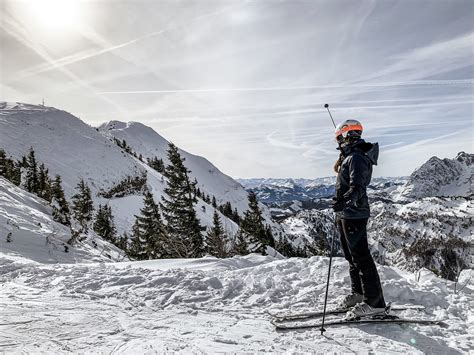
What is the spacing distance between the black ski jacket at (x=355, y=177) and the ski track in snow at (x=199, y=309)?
5.54ft

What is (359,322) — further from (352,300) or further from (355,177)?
(355,177)

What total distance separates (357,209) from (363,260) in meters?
0.78

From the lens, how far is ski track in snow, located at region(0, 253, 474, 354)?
4.10 metres

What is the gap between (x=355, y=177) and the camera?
4809mm

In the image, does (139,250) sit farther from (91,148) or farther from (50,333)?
(91,148)

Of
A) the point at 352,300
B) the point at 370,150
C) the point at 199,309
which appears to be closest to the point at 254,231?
the point at 199,309

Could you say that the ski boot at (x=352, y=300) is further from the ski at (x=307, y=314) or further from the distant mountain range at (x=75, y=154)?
the distant mountain range at (x=75, y=154)

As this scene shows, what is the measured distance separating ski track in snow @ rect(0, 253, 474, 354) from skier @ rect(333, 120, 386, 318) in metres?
0.44

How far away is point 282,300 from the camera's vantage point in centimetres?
611

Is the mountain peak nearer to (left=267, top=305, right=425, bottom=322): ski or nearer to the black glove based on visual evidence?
(left=267, top=305, right=425, bottom=322): ski

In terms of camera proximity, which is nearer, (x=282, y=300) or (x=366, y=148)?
(x=366, y=148)

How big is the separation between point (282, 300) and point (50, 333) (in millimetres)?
3794

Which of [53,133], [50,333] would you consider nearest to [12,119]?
[53,133]

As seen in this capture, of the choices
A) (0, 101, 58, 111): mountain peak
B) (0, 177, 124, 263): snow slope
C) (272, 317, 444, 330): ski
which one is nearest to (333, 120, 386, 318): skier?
(272, 317, 444, 330): ski
